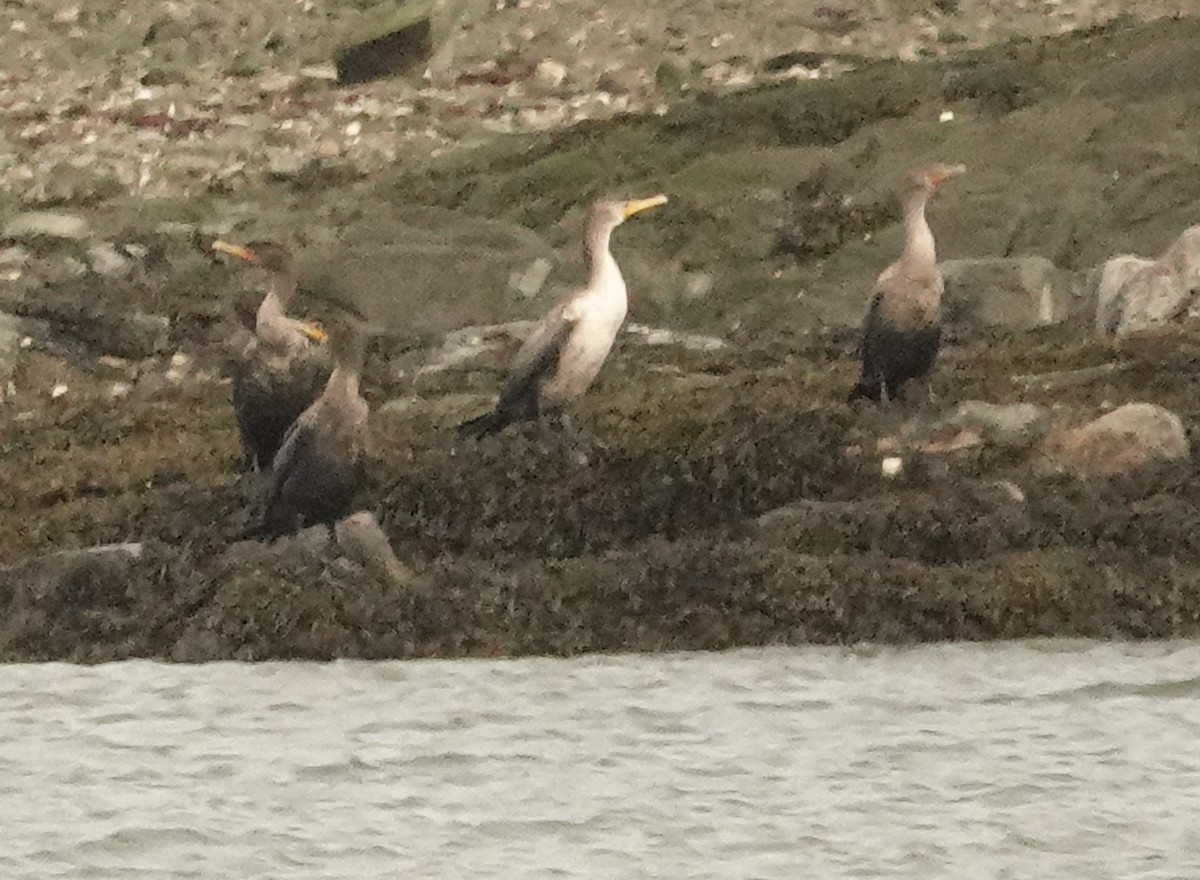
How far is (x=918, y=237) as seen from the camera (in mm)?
7000

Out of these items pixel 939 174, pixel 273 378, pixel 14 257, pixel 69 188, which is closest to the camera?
pixel 273 378

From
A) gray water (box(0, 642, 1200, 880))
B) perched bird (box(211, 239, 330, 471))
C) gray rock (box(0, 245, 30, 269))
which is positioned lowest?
Answer: gray water (box(0, 642, 1200, 880))

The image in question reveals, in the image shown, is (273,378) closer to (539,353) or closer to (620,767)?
(539,353)

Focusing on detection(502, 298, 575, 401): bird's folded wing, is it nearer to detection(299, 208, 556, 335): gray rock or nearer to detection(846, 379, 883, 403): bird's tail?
detection(299, 208, 556, 335): gray rock

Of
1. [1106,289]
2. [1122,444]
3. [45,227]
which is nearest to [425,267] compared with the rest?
[45,227]

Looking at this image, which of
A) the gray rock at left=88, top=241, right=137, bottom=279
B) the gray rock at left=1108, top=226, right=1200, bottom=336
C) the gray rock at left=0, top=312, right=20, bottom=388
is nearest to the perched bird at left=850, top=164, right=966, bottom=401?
the gray rock at left=1108, top=226, right=1200, bottom=336

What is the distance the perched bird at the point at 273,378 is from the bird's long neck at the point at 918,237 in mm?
2132

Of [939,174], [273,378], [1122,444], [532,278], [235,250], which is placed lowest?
[1122,444]

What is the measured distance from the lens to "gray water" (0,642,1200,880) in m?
4.46

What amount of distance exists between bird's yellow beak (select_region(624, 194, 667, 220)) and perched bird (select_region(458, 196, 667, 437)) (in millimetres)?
254

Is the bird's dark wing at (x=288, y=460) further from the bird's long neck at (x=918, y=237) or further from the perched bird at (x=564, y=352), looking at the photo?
the bird's long neck at (x=918, y=237)

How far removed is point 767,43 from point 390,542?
3614 millimetres

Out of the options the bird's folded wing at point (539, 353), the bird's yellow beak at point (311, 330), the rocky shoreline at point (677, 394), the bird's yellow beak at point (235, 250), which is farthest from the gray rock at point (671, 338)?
the bird's yellow beak at point (235, 250)

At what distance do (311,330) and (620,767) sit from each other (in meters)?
2.18
